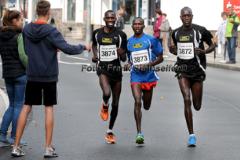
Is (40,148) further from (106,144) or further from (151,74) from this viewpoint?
(151,74)

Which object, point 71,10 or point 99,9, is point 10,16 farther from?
point 71,10

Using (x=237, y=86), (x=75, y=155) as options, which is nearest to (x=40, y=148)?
(x=75, y=155)

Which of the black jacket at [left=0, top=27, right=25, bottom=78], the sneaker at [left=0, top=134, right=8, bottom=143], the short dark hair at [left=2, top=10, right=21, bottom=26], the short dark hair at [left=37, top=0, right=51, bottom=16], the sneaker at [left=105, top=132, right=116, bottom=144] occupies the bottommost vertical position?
the sneaker at [left=105, top=132, right=116, bottom=144]

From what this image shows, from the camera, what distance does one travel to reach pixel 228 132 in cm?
1130

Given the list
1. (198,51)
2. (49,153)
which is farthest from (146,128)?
(49,153)

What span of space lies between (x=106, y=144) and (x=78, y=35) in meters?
37.4

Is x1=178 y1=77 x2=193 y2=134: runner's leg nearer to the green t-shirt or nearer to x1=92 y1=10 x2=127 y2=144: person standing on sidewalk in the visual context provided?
x1=92 y1=10 x2=127 y2=144: person standing on sidewalk

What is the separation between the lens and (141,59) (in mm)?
10375

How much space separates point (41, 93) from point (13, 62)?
29.8 inches

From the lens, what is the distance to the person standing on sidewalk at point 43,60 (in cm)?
890

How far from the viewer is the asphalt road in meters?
9.39

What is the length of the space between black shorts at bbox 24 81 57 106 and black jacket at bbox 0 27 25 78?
1.88 ft

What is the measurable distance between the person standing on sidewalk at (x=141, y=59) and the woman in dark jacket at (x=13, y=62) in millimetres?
1608

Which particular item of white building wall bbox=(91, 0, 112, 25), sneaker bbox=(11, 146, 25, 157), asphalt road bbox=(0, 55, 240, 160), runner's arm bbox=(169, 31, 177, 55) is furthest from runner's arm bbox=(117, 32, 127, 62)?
white building wall bbox=(91, 0, 112, 25)
